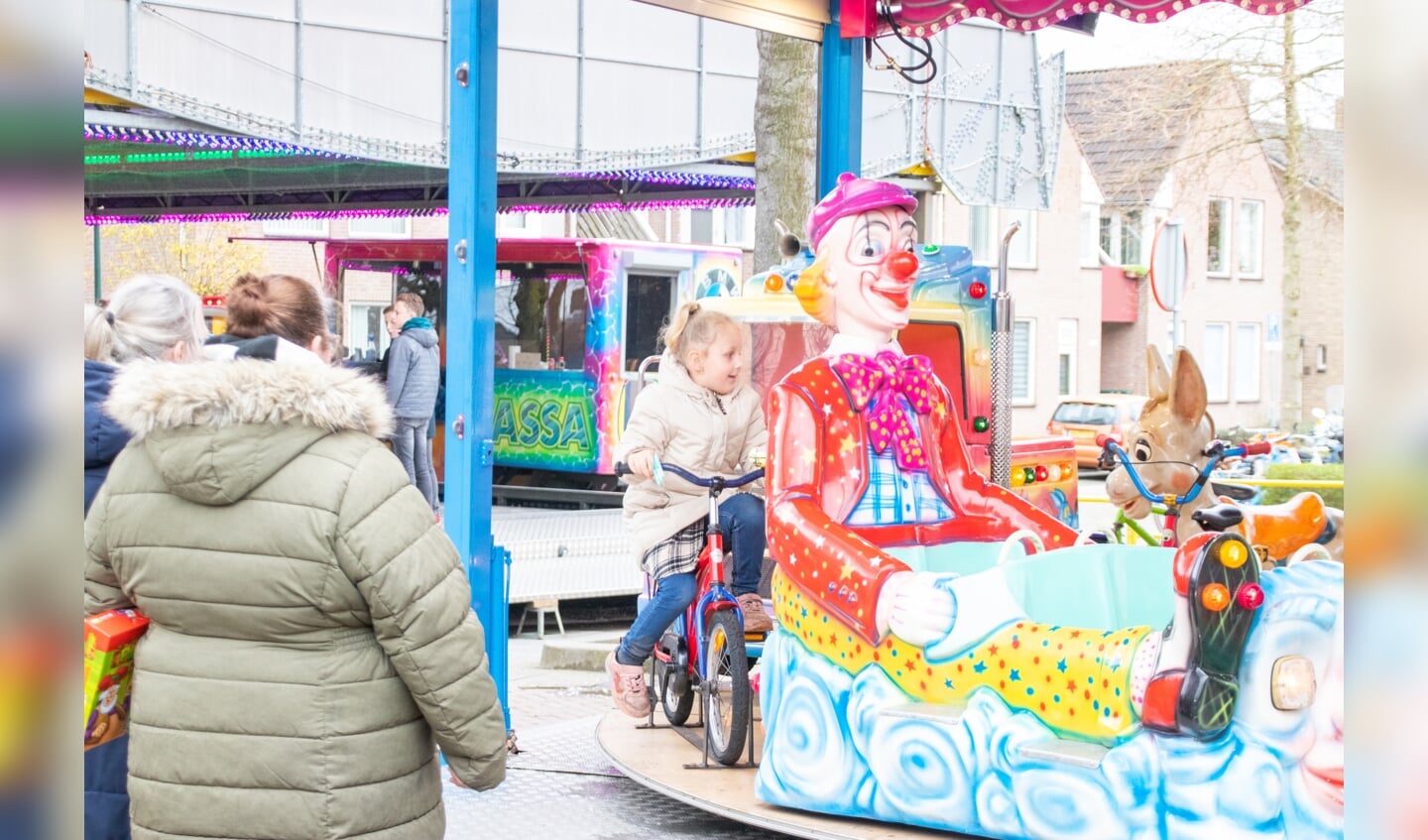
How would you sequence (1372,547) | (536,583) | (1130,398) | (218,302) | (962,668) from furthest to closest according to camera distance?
(1130,398) → (218,302) → (536,583) → (962,668) → (1372,547)

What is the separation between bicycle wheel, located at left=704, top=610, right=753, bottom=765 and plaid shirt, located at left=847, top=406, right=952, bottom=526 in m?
0.66

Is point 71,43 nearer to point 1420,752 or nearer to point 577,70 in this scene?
point 1420,752

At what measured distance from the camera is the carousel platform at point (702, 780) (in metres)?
4.71

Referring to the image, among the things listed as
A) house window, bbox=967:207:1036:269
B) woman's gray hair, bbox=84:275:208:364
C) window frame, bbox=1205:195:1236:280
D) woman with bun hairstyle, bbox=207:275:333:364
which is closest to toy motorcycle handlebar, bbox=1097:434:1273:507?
woman with bun hairstyle, bbox=207:275:333:364

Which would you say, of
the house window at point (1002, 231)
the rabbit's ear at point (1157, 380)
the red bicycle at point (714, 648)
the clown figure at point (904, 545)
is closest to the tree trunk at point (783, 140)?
the rabbit's ear at point (1157, 380)

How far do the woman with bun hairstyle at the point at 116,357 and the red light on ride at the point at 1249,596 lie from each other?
257 centimetres

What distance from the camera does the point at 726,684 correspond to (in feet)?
18.7

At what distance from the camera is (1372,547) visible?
806mm

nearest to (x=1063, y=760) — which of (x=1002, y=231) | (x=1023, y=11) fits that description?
(x=1023, y=11)

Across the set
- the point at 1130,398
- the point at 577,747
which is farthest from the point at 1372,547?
the point at 1130,398

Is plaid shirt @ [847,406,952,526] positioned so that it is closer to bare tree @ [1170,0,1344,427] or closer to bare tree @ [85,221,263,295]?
bare tree @ [1170,0,1344,427]

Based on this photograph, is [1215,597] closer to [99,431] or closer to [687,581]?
[687,581]

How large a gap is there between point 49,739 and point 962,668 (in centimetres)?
388

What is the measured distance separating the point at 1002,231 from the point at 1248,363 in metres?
9.18
